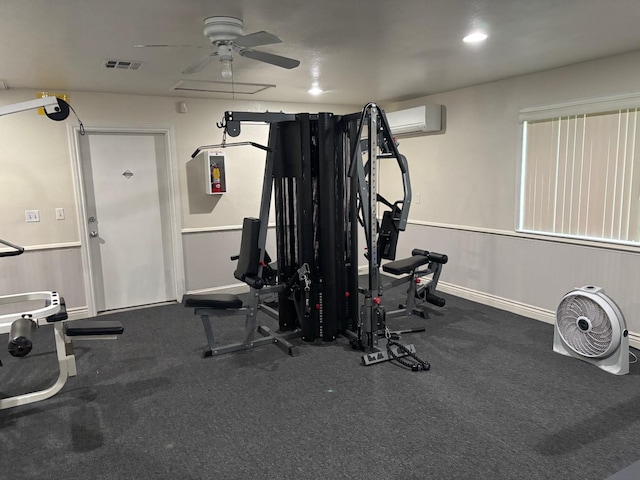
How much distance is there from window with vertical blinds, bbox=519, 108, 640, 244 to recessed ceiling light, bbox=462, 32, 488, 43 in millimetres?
1500

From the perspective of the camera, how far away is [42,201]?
4.60 meters

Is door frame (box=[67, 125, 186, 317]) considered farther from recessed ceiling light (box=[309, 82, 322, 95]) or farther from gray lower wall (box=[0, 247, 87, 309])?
recessed ceiling light (box=[309, 82, 322, 95])

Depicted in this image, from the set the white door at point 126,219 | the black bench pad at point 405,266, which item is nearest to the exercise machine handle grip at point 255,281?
the black bench pad at point 405,266

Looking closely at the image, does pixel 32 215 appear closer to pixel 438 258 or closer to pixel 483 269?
pixel 438 258

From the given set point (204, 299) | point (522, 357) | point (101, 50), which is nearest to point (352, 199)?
point (204, 299)

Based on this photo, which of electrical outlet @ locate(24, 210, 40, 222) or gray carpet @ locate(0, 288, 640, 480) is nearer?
gray carpet @ locate(0, 288, 640, 480)

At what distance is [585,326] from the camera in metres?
3.43

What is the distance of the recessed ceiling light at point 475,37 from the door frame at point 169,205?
10.8 feet

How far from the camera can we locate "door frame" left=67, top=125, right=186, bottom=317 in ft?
15.4

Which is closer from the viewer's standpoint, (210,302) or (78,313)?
(210,302)

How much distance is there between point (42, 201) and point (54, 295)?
6.28 ft

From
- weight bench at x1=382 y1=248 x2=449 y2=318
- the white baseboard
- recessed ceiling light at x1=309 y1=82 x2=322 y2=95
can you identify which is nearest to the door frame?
the white baseboard

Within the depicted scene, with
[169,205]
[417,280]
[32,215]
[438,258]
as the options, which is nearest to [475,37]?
[438,258]

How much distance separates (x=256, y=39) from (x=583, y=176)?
3090mm
